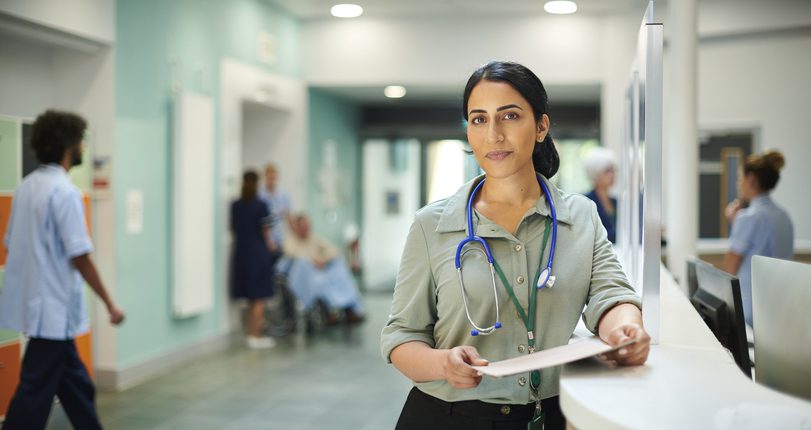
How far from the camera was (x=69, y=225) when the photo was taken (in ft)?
12.7

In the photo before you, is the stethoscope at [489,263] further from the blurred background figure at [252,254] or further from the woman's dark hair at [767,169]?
the blurred background figure at [252,254]

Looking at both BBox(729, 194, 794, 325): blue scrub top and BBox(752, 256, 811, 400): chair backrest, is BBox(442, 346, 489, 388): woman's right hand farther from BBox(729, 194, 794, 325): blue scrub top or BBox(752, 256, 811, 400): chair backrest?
BBox(729, 194, 794, 325): blue scrub top

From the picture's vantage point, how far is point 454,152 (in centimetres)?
1259

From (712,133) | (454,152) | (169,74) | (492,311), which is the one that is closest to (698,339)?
(492,311)

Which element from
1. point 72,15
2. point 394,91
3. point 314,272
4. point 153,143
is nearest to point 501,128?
point 72,15

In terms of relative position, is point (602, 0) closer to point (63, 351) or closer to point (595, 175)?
point (595, 175)

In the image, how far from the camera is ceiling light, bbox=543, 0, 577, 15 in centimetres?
850

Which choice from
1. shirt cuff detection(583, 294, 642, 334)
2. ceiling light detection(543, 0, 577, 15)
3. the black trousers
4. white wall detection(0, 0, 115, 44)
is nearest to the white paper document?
shirt cuff detection(583, 294, 642, 334)

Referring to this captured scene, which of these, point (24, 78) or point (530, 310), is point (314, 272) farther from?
point (530, 310)

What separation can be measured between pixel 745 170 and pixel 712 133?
12.0 feet

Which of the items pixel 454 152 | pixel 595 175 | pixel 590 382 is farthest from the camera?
A: pixel 454 152

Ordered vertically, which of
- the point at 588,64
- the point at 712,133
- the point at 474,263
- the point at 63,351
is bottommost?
the point at 63,351

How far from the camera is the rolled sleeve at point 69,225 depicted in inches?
153

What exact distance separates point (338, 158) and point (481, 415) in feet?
33.4
